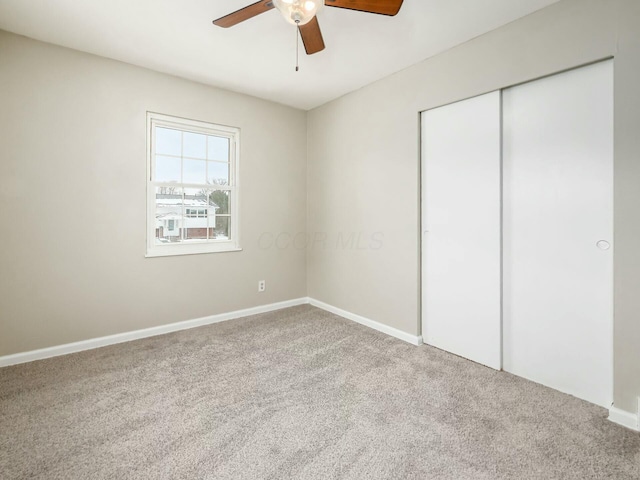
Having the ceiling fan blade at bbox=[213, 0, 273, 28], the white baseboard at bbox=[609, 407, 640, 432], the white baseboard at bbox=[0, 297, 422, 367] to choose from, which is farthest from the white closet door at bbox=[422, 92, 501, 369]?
the ceiling fan blade at bbox=[213, 0, 273, 28]

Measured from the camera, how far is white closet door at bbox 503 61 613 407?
1933 millimetres

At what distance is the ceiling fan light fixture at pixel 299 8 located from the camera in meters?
1.53

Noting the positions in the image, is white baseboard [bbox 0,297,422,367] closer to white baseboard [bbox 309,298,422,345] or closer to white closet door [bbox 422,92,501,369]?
white baseboard [bbox 309,298,422,345]

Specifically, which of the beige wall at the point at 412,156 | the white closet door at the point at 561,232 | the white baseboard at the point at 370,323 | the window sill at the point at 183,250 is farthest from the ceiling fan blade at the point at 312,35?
the white baseboard at the point at 370,323

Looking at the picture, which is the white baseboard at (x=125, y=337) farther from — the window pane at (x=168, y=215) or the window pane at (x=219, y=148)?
the window pane at (x=219, y=148)

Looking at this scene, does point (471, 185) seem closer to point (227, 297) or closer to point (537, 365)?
point (537, 365)

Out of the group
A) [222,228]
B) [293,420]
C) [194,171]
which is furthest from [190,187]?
[293,420]

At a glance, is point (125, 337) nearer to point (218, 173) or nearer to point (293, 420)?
point (218, 173)

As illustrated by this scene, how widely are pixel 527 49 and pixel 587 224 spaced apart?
48.8 inches

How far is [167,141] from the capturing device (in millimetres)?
3215

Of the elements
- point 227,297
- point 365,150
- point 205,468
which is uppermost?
point 365,150

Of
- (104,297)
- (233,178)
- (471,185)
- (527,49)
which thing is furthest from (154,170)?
(527,49)

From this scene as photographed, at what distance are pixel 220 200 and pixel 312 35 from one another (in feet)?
7.00

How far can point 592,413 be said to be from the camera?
6.18 feet
